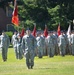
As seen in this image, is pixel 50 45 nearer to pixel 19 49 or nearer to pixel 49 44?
pixel 49 44

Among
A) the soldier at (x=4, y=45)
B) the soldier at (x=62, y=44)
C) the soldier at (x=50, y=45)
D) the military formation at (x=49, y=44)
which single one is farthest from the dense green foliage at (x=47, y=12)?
the soldier at (x=4, y=45)

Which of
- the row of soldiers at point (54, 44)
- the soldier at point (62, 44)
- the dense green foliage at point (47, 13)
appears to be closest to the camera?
the row of soldiers at point (54, 44)

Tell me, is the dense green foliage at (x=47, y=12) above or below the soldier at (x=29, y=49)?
above

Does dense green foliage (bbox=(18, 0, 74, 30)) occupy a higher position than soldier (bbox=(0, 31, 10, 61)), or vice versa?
dense green foliage (bbox=(18, 0, 74, 30))

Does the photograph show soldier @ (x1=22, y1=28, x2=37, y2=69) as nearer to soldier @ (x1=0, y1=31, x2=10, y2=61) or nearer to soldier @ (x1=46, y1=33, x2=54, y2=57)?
soldier @ (x1=0, y1=31, x2=10, y2=61)

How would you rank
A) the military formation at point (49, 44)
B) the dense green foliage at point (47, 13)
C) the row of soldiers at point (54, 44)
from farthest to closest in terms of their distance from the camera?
1. the dense green foliage at point (47, 13)
2. the row of soldiers at point (54, 44)
3. the military formation at point (49, 44)

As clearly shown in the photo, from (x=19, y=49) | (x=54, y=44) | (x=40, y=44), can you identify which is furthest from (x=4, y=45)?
(x=54, y=44)

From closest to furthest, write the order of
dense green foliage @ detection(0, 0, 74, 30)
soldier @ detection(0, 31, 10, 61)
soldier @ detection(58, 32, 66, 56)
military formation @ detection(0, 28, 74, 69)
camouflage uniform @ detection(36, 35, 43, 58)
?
soldier @ detection(0, 31, 10, 61)
military formation @ detection(0, 28, 74, 69)
camouflage uniform @ detection(36, 35, 43, 58)
soldier @ detection(58, 32, 66, 56)
dense green foliage @ detection(0, 0, 74, 30)

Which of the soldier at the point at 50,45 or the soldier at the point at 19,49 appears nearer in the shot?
the soldier at the point at 19,49

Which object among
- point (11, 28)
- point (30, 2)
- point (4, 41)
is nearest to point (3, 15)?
point (11, 28)

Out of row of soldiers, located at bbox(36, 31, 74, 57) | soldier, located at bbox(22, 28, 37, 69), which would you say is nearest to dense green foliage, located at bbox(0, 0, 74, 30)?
row of soldiers, located at bbox(36, 31, 74, 57)

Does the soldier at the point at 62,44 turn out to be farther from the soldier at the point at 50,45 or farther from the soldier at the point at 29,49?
the soldier at the point at 29,49

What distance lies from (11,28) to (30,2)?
85.8ft

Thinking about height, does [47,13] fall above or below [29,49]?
above
